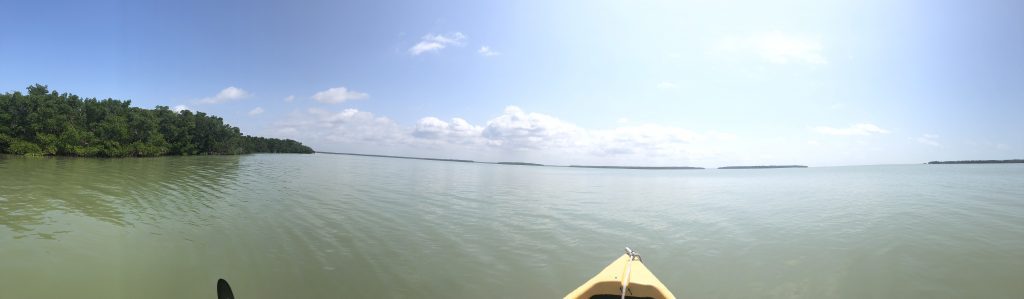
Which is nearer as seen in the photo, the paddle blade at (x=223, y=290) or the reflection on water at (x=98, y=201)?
the paddle blade at (x=223, y=290)

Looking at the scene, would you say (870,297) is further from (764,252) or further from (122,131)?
(122,131)

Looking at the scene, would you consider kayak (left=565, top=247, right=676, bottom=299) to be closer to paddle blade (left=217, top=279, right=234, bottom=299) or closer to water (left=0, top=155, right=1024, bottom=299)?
water (left=0, top=155, right=1024, bottom=299)

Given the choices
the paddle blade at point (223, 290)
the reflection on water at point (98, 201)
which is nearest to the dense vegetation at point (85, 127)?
the reflection on water at point (98, 201)

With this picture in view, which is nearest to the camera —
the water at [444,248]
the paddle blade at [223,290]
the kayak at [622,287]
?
the paddle blade at [223,290]

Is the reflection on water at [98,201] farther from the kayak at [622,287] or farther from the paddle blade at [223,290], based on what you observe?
the kayak at [622,287]

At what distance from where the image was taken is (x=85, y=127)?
5009cm

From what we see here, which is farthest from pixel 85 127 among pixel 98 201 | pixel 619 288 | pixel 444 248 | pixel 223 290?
pixel 619 288

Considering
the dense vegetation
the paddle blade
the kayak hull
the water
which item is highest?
the dense vegetation

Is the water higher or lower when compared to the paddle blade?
lower

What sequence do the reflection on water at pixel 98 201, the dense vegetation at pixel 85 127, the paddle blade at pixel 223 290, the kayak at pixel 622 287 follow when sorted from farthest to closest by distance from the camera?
the dense vegetation at pixel 85 127
the reflection on water at pixel 98 201
the kayak at pixel 622 287
the paddle blade at pixel 223 290

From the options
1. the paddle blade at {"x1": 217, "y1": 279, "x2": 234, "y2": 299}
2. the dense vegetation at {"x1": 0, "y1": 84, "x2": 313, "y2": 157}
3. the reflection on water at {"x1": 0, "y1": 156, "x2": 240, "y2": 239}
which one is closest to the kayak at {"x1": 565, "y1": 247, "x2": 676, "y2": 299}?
the paddle blade at {"x1": 217, "y1": 279, "x2": 234, "y2": 299}

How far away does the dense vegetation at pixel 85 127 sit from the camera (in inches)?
1752

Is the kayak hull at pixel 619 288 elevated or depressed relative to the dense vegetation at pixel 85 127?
depressed

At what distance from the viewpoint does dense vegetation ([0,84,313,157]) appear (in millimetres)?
44500
